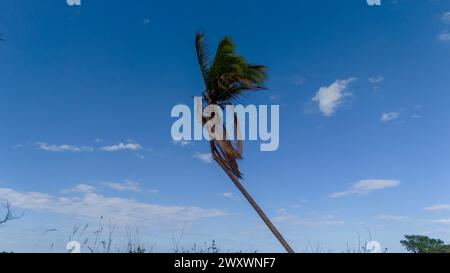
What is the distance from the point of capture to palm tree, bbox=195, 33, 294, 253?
49.1ft

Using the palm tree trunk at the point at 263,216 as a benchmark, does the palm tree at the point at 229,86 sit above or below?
above

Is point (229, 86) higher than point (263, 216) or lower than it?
higher

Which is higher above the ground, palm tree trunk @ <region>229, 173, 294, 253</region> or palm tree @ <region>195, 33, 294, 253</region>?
palm tree @ <region>195, 33, 294, 253</region>

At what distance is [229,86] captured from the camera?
15.3m

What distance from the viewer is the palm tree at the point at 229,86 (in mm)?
14969
